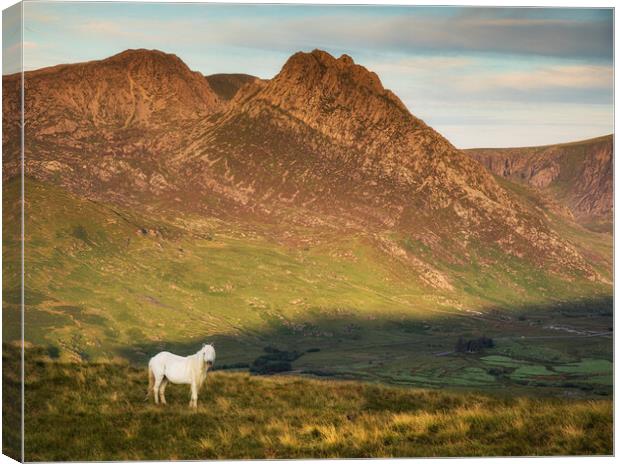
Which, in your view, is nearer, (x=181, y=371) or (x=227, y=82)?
(x=181, y=371)

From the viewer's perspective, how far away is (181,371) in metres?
25.5

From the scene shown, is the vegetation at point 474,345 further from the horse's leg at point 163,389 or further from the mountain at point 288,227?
the horse's leg at point 163,389

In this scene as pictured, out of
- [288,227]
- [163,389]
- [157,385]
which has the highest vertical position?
[288,227]

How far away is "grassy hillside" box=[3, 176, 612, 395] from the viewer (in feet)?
133

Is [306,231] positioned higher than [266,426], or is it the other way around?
[306,231]

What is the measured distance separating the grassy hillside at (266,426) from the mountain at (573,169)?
13.8 m

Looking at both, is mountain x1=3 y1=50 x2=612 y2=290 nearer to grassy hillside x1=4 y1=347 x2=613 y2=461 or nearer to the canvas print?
the canvas print

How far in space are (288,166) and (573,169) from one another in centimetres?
1431

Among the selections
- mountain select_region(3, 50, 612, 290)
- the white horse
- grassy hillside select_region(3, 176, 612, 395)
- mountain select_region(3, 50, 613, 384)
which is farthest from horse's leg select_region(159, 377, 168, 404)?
mountain select_region(3, 50, 612, 290)

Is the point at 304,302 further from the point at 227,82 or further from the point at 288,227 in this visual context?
the point at 227,82

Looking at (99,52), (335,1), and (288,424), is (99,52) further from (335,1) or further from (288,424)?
(288,424)

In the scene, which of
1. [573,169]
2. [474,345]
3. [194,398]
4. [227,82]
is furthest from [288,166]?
[194,398]

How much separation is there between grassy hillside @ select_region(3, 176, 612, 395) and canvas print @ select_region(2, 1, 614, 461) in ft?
0.63

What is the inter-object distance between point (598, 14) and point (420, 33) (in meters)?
6.44
